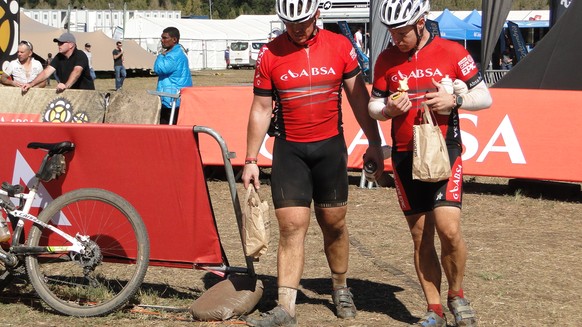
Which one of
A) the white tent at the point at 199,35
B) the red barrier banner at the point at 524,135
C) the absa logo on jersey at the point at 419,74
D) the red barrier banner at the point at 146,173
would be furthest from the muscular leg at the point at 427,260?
the white tent at the point at 199,35

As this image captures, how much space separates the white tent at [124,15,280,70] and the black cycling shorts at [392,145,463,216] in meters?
54.0

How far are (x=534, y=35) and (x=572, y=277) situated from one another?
39.9 meters

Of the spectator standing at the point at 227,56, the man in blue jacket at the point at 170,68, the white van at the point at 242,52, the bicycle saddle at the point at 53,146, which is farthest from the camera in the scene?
the white van at the point at 242,52

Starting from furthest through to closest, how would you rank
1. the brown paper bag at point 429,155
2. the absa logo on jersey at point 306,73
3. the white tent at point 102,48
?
1. the white tent at point 102,48
2. the absa logo on jersey at point 306,73
3. the brown paper bag at point 429,155

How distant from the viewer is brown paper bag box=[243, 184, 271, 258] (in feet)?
19.0

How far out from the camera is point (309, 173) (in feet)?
19.6

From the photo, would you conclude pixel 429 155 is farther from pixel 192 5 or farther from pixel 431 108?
pixel 192 5

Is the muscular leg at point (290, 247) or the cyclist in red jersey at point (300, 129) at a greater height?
the cyclist in red jersey at point (300, 129)

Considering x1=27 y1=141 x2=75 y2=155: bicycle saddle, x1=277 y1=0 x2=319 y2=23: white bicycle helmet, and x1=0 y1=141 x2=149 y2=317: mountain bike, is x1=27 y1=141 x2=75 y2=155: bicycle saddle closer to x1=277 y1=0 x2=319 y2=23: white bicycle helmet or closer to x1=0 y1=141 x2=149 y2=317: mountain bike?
x1=0 y1=141 x2=149 y2=317: mountain bike

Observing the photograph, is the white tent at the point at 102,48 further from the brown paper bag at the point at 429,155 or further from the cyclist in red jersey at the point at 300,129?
the brown paper bag at the point at 429,155

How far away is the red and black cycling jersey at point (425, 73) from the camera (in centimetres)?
561

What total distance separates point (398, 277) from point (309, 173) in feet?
5.86

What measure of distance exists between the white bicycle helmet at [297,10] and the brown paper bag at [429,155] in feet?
3.12

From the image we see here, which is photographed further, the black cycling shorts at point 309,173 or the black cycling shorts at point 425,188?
the black cycling shorts at point 309,173
